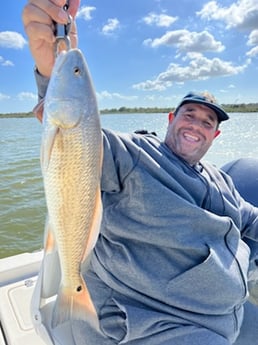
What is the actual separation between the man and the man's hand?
0.09 metres

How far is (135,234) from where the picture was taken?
66.7 inches

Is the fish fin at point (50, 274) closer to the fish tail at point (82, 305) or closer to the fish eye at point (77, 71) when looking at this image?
the fish tail at point (82, 305)

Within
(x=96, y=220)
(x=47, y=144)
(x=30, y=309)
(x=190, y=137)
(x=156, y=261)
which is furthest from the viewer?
(x=190, y=137)

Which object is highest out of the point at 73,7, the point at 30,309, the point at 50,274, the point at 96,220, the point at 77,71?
the point at 73,7

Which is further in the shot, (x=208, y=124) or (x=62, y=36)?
(x=208, y=124)

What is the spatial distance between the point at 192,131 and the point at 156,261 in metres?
0.88

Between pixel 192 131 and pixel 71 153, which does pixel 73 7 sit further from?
pixel 192 131

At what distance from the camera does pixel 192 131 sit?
7.19 feet

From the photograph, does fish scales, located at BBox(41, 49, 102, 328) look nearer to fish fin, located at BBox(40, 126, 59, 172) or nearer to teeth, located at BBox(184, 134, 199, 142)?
fish fin, located at BBox(40, 126, 59, 172)

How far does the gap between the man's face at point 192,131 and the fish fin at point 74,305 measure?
42.6 inches

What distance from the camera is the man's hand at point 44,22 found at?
1.21 m

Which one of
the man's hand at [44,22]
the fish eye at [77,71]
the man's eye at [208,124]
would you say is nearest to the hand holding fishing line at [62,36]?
the man's hand at [44,22]

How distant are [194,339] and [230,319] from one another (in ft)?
0.89

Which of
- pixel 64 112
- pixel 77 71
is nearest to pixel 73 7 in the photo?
pixel 77 71
